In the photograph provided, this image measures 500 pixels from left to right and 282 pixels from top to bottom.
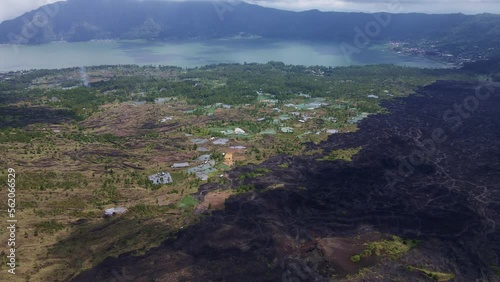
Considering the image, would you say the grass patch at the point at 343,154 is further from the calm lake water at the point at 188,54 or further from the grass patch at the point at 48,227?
the calm lake water at the point at 188,54

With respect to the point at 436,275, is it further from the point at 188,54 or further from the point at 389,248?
the point at 188,54

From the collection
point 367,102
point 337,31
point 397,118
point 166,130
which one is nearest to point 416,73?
point 367,102

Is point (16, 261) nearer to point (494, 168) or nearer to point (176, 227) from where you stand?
point (176, 227)

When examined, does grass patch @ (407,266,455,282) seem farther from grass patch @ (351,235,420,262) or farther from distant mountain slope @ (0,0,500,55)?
distant mountain slope @ (0,0,500,55)

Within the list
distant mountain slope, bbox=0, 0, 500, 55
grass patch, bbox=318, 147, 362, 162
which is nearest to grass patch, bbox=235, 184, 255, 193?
grass patch, bbox=318, 147, 362, 162

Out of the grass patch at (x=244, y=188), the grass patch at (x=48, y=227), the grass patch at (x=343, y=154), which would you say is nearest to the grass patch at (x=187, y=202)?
the grass patch at (x=244, y=188)
